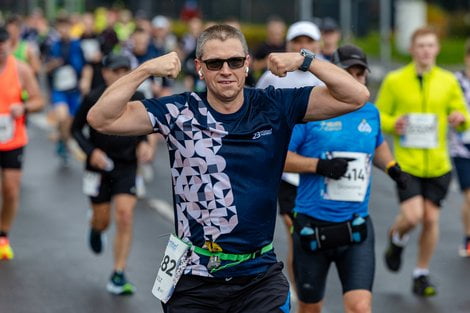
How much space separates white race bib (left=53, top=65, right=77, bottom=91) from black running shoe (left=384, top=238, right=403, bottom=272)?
923cm

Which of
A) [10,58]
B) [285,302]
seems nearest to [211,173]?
[285,302]

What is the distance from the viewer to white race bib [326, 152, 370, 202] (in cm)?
716

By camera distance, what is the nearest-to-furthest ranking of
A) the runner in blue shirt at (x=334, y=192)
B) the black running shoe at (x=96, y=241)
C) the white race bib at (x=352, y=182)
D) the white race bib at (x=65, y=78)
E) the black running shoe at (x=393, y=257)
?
1. the runner in blue shirt at (x=334, y=192)
2. the white race bib at (x=352, y=182)
3. the black running shoe at (x=393, y=257)
4. the black running shoe at (x=96, y=241)
5. the white race bib at (x=65, y=78)

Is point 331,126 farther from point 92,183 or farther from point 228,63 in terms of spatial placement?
point 92,183

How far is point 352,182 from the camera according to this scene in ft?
23.5

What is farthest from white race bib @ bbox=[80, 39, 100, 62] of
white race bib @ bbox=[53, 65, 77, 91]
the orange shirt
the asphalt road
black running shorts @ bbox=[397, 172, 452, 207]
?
black running shorts @ bbox=[397, 172, 452, 207]

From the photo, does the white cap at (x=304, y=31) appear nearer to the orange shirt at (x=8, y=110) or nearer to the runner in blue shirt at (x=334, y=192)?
the runner in blue shirt at (x=334, y=192)

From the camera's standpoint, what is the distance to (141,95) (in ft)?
32.0

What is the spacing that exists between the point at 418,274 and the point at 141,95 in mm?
2724

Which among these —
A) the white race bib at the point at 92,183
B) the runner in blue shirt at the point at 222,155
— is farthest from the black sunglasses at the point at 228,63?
the white race bib at the point at 92,183

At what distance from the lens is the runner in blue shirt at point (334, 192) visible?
277 inches

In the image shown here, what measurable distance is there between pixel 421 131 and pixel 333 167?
2.71 m

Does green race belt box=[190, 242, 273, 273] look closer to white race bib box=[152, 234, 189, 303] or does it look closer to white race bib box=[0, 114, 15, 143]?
white race bib box=[152, 234, 189, 303]

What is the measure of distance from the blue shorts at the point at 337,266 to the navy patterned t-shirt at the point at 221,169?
141 cm
